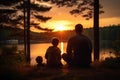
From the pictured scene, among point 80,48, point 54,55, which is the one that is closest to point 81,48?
point 80,48

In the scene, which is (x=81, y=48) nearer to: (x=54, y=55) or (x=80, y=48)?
(x=80, y=48)

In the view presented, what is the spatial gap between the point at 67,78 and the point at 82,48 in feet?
11.7

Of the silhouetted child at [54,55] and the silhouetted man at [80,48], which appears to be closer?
the silhouetted man at [80,48]

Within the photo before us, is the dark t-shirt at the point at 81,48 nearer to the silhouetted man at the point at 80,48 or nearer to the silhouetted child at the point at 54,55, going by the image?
the silhouetted man at the point at 80,48

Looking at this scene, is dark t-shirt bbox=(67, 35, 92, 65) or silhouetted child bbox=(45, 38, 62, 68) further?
silhouetted child bbox=(45, 38, 62, 68)

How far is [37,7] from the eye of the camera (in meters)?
33.8

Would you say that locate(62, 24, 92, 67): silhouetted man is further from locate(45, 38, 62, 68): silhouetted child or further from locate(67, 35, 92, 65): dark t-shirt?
locate(45, 38, 62, 68): silhouetted child

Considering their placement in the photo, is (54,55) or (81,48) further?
(54,55)

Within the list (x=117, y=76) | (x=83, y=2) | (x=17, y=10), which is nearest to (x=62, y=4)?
(x=83, y=2)

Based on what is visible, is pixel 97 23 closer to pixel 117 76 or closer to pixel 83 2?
pixel 83 2

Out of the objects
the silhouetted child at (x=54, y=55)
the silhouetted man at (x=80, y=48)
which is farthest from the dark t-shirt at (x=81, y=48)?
the silhouetted child at (x=54, y=55)

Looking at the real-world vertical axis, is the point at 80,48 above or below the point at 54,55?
above

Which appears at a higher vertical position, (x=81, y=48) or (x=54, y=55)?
(x=81, y=48)

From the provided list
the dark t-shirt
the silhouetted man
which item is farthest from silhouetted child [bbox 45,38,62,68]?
the dark t-shirt
